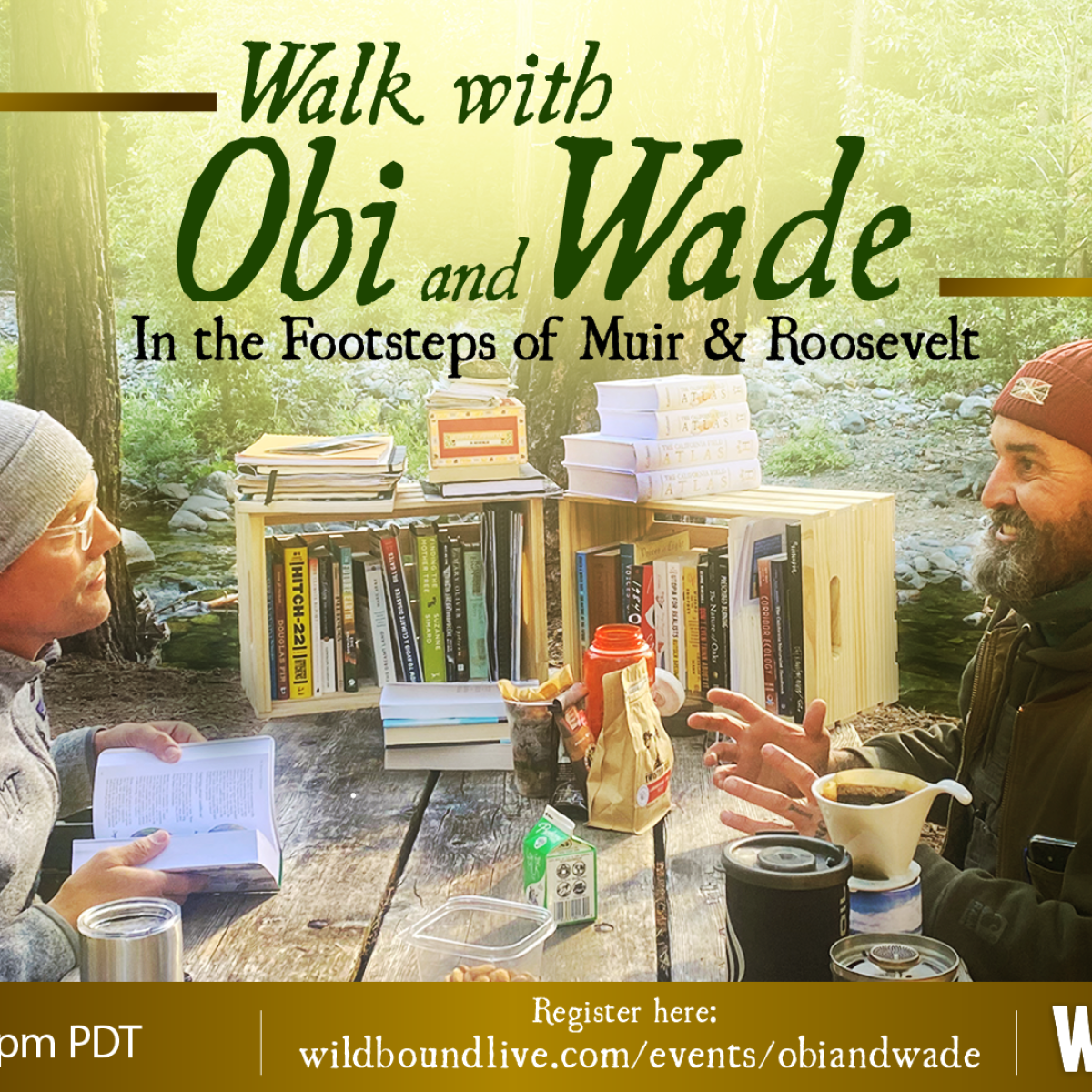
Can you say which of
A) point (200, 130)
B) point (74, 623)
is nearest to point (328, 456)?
point (74, 623)

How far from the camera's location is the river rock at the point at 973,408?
203 inches

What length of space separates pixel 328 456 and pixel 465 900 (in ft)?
4.89

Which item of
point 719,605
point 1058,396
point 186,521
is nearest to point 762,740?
point 1058,396

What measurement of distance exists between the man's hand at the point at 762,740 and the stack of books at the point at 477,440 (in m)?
1.14

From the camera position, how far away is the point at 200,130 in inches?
178

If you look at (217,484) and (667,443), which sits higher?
(667,443)

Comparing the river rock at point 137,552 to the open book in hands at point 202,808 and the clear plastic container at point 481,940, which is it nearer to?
the open book in hands at point 202,808

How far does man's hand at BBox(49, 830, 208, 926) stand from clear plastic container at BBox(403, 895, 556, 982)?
0.37 m

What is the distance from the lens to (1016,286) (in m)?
4.70

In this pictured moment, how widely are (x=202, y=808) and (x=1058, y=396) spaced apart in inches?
59.7

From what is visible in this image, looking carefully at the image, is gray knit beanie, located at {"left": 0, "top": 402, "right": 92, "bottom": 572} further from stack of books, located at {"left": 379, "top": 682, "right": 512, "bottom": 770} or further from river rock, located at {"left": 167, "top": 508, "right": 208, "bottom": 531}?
river rock, located at {"left": 167, "top": 508, "right": 208, "bottom": 531}

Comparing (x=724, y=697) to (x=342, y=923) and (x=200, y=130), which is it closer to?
(x=342, y=923)

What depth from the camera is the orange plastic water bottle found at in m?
2.38

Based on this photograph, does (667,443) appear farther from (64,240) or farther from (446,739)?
(64,240)
